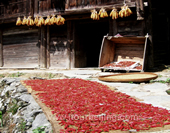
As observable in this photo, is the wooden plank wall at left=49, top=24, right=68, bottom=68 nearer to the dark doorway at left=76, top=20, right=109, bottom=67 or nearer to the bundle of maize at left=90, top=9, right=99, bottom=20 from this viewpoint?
the dark doorway at left=76, top=20, right=109, bottom=67

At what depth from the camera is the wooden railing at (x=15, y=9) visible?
12.0m

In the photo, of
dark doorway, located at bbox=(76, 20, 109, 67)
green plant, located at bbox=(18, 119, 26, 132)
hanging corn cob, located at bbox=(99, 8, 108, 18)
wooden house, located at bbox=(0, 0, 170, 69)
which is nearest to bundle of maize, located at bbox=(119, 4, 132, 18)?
wooden house, located at bbox=(0, 0, 170, 69)

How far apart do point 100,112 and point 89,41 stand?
971 cm

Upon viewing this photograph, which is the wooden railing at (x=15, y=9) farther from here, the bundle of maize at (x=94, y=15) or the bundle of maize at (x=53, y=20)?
the bundle of maize at (x=94, y=15)

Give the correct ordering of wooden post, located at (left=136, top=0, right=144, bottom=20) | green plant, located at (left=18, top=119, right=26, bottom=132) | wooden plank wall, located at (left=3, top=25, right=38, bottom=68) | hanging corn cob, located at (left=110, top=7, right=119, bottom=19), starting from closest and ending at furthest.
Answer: green plant, located at (left=18, top=119, right=26, bottom=132)
wooden post, located at (left=136, top=0, right=144, bottom=20)
hanging corn cob, located at (left=110, top=7, right=119, bottom=19)
wooden plank wall, located at (left=3, top=25, right=38, bottom=68)

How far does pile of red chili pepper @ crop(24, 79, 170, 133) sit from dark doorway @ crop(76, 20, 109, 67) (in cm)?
703

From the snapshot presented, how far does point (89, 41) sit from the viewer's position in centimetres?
1272

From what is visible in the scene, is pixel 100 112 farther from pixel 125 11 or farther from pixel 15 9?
pixel 15 9

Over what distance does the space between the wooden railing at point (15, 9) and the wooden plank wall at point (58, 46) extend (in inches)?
73.4

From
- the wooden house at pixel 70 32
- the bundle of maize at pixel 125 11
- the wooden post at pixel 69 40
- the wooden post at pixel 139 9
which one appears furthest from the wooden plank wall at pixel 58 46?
the wooden post at pixel 139 9

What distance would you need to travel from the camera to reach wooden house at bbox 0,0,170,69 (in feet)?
31.0

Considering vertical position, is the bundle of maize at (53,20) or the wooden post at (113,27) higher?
the bundle of maize at (53,20)

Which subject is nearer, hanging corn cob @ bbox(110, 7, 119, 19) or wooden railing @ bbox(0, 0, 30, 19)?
hanging corn cob @ bbox(110, 7, 119, 19)

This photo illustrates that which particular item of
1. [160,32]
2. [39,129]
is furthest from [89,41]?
[39,129]
